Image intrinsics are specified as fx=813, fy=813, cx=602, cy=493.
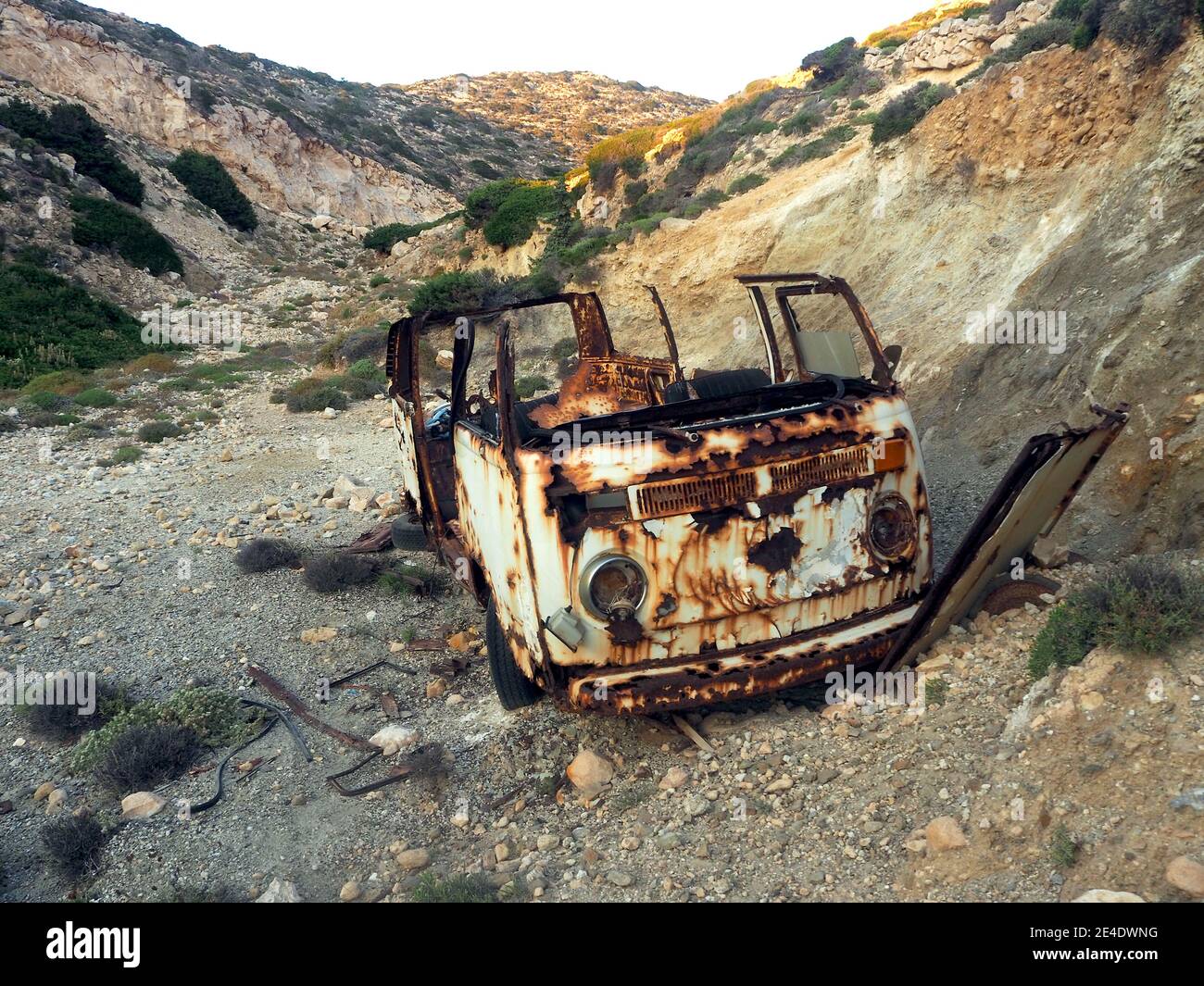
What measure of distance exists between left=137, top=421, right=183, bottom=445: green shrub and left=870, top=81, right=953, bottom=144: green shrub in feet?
38.8

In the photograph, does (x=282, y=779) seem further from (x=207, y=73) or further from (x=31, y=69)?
(x=207, y=73)

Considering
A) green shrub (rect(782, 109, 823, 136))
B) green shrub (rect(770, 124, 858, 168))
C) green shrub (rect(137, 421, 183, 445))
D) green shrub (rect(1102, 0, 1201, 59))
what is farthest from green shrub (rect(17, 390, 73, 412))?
green shrub (rect(782, 109, 823, 136))

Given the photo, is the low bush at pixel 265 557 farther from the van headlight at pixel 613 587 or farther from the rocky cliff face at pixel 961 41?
the rocky cliff face at pixel 961 41

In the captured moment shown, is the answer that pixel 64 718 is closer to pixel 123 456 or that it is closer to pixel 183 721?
pixel 183 721

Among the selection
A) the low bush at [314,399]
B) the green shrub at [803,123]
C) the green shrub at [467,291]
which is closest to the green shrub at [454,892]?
the low bush at [314,399]

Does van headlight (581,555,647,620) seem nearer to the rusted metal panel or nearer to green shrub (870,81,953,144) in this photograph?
the rusted metal panel

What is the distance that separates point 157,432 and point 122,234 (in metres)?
17.2

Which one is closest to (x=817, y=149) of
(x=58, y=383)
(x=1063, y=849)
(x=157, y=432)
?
(x=157, y=432)

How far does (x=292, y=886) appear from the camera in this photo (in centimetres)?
327

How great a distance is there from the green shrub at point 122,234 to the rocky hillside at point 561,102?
36852 mm

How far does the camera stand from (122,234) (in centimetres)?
2573

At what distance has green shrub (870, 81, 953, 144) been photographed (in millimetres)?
12000

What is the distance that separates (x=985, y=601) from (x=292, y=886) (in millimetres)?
3333

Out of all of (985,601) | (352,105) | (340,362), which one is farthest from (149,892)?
(352,105)
